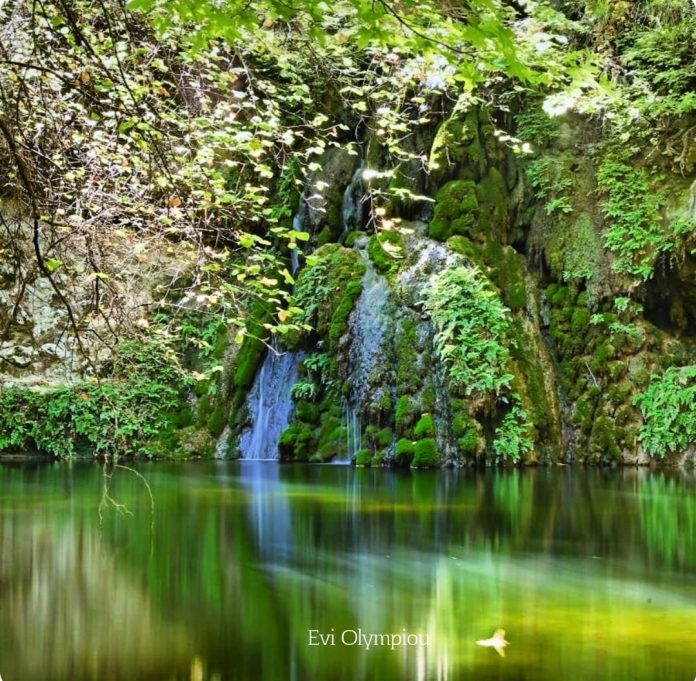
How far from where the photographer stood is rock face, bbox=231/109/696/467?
1233 centimetres

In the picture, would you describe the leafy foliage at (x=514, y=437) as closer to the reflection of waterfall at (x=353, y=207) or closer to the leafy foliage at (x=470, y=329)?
the leafy foliage at (x=470, y=329)

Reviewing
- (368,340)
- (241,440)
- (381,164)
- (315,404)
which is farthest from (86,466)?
(381,164)

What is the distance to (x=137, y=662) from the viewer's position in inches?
129

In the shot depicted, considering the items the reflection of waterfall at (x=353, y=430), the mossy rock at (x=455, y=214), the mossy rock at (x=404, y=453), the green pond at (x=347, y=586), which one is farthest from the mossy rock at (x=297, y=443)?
the green pond at (x=347, y=586)

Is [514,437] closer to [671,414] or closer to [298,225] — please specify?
[671,414]

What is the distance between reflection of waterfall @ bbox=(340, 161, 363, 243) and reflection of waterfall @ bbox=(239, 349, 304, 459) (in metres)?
3.02

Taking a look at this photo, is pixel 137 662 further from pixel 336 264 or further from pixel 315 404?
pixel 336 264

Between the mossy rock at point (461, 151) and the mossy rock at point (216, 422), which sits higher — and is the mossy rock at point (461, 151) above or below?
above

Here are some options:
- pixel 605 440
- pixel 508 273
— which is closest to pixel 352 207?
pixel 508 273

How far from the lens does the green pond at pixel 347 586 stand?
3.28 metres

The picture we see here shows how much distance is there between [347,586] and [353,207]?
11690mm

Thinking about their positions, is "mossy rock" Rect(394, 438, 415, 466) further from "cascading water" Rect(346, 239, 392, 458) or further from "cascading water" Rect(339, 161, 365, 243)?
"cascading water" Rect(339, 161, 365, 243)

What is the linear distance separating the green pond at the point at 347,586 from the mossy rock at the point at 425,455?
11.5 ft

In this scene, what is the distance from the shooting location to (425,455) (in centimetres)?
1195
